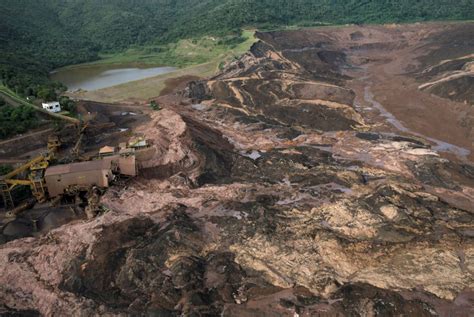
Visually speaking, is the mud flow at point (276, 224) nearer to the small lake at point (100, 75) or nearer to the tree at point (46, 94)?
the tree at point (46, 94)

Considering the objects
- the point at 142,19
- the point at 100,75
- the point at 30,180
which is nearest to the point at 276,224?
the point at 30,180

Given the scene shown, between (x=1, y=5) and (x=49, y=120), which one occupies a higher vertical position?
(x=1, y=5)

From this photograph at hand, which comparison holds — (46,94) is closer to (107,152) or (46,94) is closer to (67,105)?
(67,105)

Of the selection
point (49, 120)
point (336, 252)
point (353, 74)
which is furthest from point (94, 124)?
point (353, 74)

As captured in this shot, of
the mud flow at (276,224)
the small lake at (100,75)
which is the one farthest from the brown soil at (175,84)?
the mud flow at (276,224)

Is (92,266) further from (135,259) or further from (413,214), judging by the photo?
(413,214)
